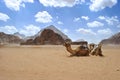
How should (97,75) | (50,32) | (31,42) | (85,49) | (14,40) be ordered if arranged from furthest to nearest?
1. (14,40)
2. (50,32)
3. (31,42)
4. (85,49)
5. (97,75)

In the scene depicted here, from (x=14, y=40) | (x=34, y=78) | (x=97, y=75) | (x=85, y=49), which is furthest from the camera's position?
(x=14, y=40)

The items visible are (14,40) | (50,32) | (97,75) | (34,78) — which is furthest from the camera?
(14,40)

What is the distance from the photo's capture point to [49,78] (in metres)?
9.69

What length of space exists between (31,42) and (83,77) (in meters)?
140

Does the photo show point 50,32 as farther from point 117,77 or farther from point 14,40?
point 117,77

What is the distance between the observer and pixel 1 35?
197 meters

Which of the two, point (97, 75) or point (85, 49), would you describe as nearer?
point (97, 75)

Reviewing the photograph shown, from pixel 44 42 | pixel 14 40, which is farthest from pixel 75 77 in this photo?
pixel 14 40

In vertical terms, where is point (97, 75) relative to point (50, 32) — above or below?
below

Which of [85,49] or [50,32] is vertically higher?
[50,32]

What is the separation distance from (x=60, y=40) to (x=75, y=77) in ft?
480

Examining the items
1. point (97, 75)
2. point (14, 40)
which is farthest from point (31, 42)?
point (97, 75)

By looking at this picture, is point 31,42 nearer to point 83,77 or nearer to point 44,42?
point 44,42

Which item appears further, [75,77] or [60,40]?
[60,40]
